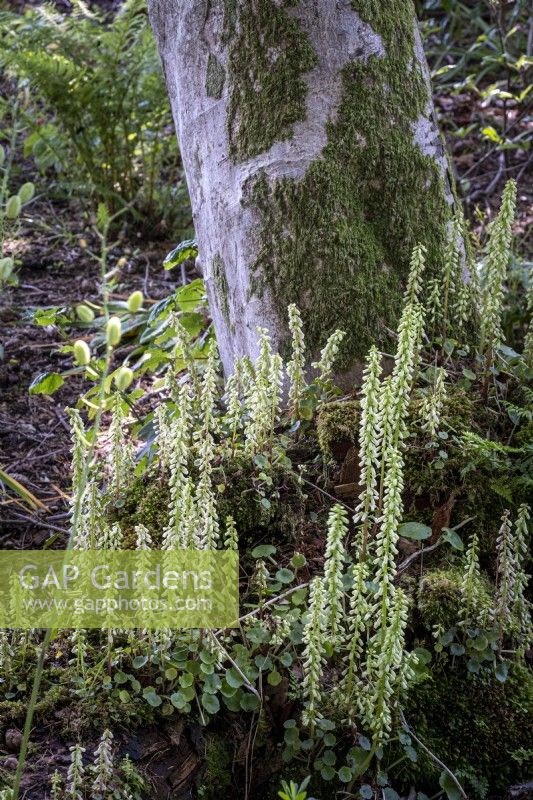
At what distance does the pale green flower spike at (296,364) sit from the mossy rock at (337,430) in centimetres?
11

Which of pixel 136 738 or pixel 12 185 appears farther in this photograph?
pixel 12 185

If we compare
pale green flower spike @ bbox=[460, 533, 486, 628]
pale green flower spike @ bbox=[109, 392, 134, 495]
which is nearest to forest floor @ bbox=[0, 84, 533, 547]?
pale green flower spike @ bbox=[109, 392, 134, 495]

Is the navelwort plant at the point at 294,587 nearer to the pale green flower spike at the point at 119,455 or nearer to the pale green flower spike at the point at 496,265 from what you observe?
the pale green flower spike at the point at 119,455

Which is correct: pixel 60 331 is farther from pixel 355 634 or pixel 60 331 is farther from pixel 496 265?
pixel 355 634

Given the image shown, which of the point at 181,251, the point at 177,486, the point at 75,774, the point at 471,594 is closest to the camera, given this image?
the point at 75,774

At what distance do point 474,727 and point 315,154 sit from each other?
2.21 metres

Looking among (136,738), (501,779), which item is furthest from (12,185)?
(501,779)

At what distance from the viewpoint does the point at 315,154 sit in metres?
3.17

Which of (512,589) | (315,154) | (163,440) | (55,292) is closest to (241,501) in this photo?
(163,440)

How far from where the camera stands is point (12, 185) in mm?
6492

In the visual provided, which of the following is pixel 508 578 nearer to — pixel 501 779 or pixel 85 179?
pixel 501 779

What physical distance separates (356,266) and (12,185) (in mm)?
4307

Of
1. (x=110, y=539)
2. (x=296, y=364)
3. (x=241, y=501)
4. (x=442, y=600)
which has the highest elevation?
(x=296, y=364)

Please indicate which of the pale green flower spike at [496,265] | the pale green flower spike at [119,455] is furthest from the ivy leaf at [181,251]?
the pale green flower spike at [496,265]
